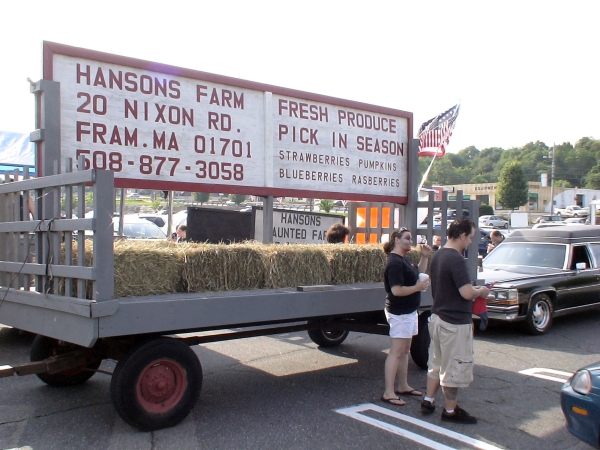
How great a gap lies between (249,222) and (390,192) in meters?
4.10

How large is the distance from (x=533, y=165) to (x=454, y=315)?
418ft

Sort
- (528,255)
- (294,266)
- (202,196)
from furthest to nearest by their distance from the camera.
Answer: (528,255)
(202,196)
(294,266)

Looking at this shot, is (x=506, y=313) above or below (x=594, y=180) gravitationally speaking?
below

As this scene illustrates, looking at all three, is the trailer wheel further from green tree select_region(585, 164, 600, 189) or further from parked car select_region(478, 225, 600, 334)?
green tree select_region(585, 164, 600, 189)

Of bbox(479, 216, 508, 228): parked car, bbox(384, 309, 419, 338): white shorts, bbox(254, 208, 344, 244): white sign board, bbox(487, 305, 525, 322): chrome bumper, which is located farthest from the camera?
bbox(479, 216, 508, 228): parked car

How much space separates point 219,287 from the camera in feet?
16.6

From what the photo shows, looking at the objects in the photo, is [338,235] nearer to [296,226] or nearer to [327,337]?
[327,337]

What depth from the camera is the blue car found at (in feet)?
13.8

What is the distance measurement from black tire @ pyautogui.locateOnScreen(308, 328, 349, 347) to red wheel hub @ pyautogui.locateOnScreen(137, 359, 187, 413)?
332cm

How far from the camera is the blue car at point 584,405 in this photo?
419 cm

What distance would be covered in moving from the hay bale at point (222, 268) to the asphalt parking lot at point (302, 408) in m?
1.16

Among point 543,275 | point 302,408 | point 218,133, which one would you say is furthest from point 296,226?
point 302,408

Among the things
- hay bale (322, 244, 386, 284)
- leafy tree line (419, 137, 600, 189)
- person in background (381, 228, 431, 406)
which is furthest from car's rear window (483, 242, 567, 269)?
leafy tree line (419, 137, 600, 189)

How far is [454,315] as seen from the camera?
4.95 metres
